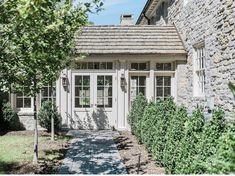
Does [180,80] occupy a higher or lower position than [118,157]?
higher

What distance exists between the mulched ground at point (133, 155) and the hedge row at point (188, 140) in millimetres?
253

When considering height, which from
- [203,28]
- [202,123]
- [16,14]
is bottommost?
[202,123]

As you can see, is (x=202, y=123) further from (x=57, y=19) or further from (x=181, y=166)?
(x=57, y=19)

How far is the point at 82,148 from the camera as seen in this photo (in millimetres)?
13266

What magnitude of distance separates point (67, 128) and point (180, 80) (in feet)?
16.2

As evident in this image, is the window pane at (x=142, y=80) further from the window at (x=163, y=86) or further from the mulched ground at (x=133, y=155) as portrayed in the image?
the mulched ground at (x=133, y=155)

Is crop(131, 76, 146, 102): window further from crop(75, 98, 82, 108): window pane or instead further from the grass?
the grass

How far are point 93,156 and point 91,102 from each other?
239 inches

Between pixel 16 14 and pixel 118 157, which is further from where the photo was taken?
pixel 118 157

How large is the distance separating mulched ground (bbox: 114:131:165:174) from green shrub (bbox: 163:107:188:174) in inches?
33.5

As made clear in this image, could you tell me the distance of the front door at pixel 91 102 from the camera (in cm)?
→ 1772

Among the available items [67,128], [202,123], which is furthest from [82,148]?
[202,123]

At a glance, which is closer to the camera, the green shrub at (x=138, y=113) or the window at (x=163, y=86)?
the green shrub at (x=138, y=113)

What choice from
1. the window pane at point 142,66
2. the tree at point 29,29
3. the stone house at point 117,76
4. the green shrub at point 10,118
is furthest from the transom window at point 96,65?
the tree at point 29,29
